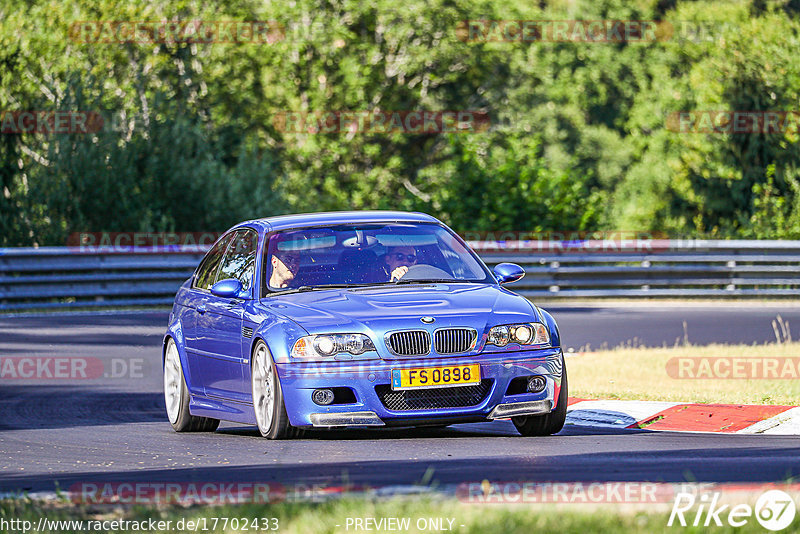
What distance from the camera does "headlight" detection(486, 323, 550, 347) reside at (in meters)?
9.18

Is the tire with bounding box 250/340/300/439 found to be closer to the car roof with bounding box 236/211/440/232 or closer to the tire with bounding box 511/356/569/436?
the car roof with bounding box 236/211/440/232

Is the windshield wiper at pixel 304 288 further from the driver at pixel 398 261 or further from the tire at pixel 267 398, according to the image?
the tire at pixel 267 398

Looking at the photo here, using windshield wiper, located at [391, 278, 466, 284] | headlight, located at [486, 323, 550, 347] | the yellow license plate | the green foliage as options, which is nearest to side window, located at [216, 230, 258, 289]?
windshield wiper, located at [391, 278, 466, 284]

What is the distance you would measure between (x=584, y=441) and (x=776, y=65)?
28.9 metres

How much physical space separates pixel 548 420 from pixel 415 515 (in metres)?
3.99

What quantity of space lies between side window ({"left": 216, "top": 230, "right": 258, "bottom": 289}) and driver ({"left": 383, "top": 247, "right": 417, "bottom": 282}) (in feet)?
3.16

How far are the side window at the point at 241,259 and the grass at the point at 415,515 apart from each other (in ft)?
13.8

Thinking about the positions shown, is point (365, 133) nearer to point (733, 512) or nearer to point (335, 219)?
point (335, 219)

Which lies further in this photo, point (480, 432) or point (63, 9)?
point (63, 9)

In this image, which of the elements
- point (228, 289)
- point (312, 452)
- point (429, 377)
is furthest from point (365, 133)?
point (312, 452)

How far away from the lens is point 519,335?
9281mm

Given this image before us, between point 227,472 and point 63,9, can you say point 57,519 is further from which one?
point 63,9

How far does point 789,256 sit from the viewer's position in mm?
25859

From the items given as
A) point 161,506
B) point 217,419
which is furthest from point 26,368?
point 161,506
